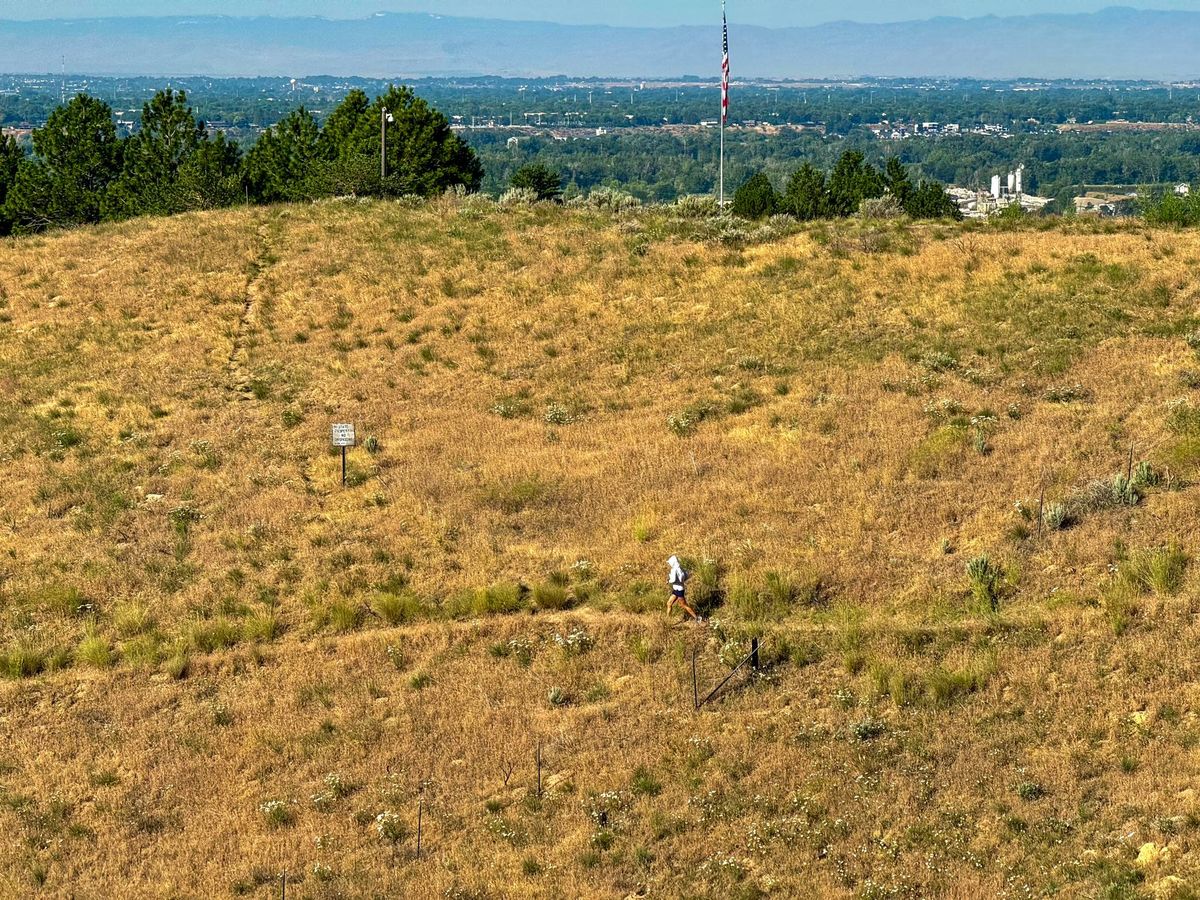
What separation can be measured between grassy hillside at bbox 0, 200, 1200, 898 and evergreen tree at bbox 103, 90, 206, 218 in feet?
92.2

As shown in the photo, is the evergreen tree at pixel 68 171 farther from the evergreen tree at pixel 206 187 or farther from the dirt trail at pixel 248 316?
the dirt trail at pixel 248 316

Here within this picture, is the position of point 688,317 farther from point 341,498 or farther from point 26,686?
point 26,686

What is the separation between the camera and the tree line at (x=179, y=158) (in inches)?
1983

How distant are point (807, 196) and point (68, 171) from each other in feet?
116

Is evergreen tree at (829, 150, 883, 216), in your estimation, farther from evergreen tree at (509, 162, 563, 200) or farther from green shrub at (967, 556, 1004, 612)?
green shrub at (967, 556, 1004, 612)

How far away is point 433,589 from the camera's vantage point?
18.1 m

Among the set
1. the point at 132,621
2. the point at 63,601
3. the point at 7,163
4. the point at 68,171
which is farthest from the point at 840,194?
the point at 132,621

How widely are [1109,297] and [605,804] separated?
19280 mm

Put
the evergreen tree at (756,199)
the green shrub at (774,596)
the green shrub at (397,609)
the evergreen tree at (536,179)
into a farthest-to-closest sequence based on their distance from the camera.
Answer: the evergreen tree at (756,199) < the evergreen tree at (536,179) < the green shrub at (397,609) < the green shrub at (774,596)

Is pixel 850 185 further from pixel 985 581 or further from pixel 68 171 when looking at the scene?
pixel 985 581

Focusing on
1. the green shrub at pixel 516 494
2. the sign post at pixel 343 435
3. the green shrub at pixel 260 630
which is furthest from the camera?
the sign post at pixel 343 435

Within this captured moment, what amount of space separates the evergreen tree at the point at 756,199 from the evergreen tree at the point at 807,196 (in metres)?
0.82

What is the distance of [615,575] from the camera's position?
18.2 m

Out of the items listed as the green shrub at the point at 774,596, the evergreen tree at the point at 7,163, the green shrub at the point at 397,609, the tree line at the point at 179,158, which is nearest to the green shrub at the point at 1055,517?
the green shrub at the point at 774,596
